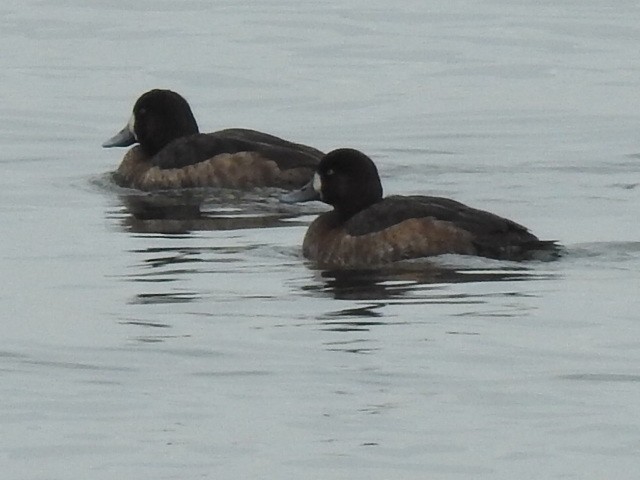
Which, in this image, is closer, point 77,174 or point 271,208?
point 271,208

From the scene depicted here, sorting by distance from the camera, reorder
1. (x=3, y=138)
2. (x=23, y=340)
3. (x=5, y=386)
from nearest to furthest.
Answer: (x=5, y=386), (x=23, y=340), (x=3, y=138)

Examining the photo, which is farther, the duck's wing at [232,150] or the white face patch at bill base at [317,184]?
the duck's wing at [232,150]

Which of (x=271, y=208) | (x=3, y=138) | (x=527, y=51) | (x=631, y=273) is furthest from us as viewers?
(x=527, y=51)

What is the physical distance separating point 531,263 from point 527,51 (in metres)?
12.2

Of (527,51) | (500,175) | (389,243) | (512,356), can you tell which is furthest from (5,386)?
(527,51)

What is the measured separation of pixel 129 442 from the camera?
881 cm

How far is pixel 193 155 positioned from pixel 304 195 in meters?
2.80

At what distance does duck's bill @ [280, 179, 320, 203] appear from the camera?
557 inches

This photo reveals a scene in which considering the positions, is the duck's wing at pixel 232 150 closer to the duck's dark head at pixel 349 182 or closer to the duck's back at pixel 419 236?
the duck's dark head at pixel 349 182

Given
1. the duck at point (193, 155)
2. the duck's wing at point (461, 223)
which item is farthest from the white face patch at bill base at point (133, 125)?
the duck's wing at point (461, 223)

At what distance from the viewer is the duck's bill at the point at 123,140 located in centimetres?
1781

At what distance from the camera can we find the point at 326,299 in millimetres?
11945

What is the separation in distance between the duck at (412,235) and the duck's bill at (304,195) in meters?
0.46

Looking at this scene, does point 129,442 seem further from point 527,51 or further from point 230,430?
point 527,51
